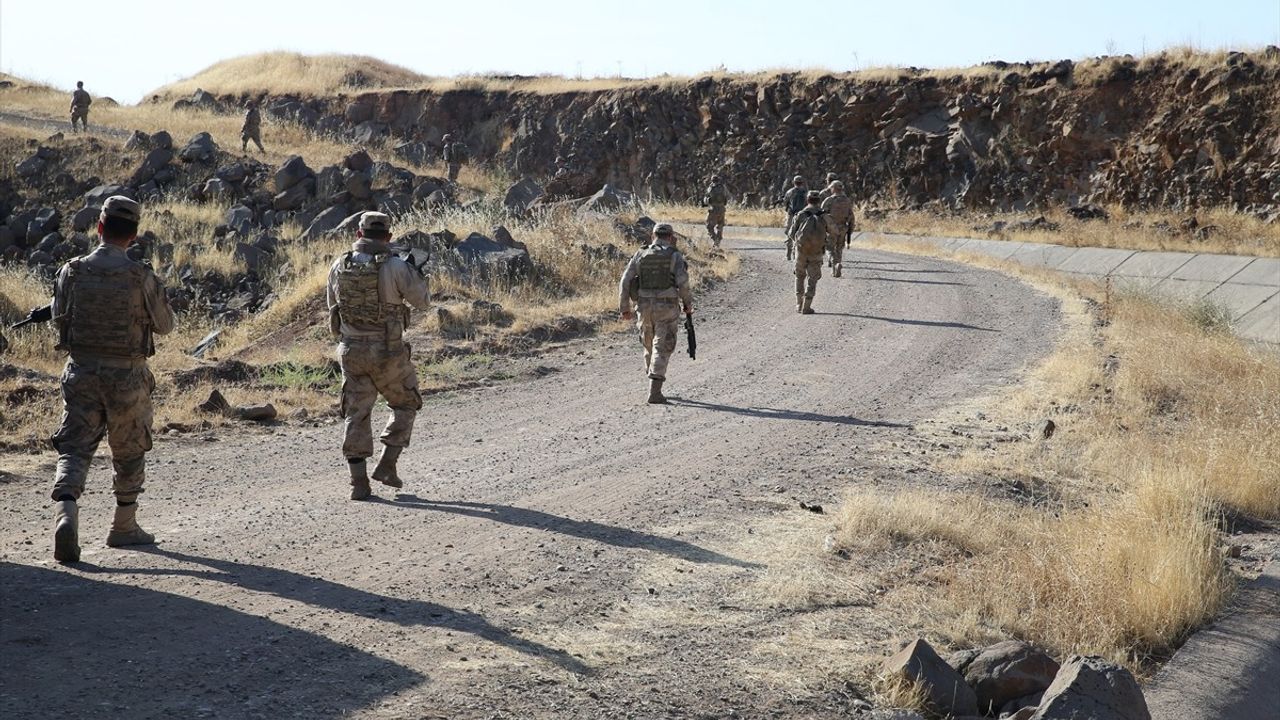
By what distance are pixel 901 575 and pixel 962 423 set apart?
507 centimetres

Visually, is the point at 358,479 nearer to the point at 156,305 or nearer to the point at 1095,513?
the point at 156,305

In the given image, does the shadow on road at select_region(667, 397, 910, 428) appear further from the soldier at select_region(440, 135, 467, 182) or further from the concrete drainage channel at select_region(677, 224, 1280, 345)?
the soldier at select_region(440, 135, 467, 182)

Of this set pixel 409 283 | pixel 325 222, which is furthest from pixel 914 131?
pixel 409 283

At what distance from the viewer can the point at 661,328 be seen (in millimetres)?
12555

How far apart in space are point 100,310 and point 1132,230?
30.9m

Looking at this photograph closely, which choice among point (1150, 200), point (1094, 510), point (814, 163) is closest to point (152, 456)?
point (1094, 510)

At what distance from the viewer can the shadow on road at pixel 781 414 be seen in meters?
11.8

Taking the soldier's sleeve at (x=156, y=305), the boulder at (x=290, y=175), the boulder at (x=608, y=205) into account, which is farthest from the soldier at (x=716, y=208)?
the soldier's sleeve at (x=156, y=305)

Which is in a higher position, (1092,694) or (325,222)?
(325,222)

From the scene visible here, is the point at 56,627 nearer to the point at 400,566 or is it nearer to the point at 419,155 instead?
the point at 400,566

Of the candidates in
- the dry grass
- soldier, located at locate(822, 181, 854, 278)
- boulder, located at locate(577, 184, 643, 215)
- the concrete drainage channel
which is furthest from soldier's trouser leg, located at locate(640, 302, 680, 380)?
the dry grass

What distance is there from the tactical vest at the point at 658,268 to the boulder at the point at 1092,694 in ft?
25.4

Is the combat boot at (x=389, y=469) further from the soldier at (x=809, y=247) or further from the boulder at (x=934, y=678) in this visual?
the soldier at (x=809, y=247)

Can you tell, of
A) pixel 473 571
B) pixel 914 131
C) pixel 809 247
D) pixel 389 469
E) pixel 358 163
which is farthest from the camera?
pixel 914 131
